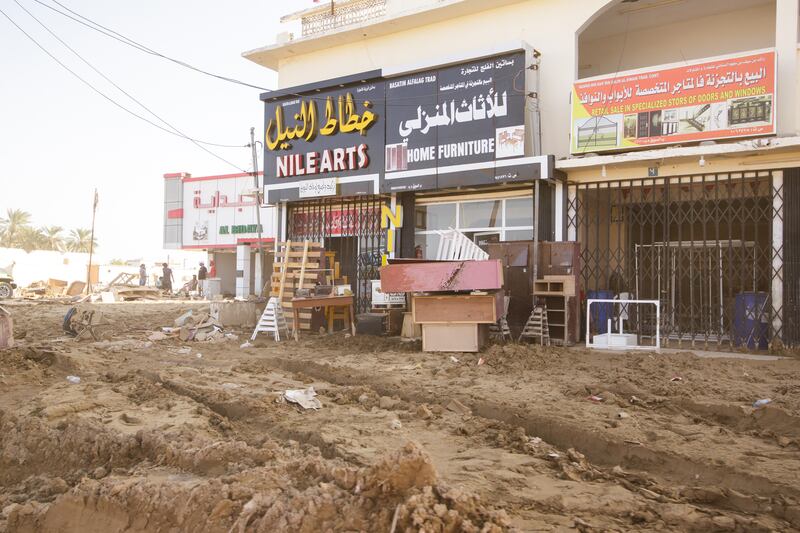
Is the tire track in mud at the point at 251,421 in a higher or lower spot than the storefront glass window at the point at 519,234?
lower

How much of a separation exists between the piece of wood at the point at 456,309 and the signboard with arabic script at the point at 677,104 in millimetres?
3986

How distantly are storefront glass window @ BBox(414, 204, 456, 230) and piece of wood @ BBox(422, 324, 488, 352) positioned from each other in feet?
14.2

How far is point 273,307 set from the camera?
12695 mm

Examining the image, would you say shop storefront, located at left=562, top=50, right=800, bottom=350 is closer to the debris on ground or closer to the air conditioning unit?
the debris on ground

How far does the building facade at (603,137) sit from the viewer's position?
10.3 m

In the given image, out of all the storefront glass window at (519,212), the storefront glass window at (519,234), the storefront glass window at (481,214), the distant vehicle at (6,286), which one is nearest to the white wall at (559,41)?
the storefront glass window at (519,212)

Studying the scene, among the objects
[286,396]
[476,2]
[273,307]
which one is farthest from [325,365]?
[476,2]

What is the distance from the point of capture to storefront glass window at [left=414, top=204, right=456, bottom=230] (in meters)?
14.0

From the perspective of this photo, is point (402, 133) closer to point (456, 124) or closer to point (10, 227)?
point (456, 124)

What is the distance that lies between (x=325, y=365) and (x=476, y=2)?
9303mm

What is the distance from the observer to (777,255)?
10.2 meters

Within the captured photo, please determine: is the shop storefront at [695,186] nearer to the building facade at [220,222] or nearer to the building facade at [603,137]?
the building facade at [603,137]

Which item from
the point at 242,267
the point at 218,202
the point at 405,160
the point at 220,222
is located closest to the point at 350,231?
the point at 405,160

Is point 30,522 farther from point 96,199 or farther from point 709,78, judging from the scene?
point 96,199
